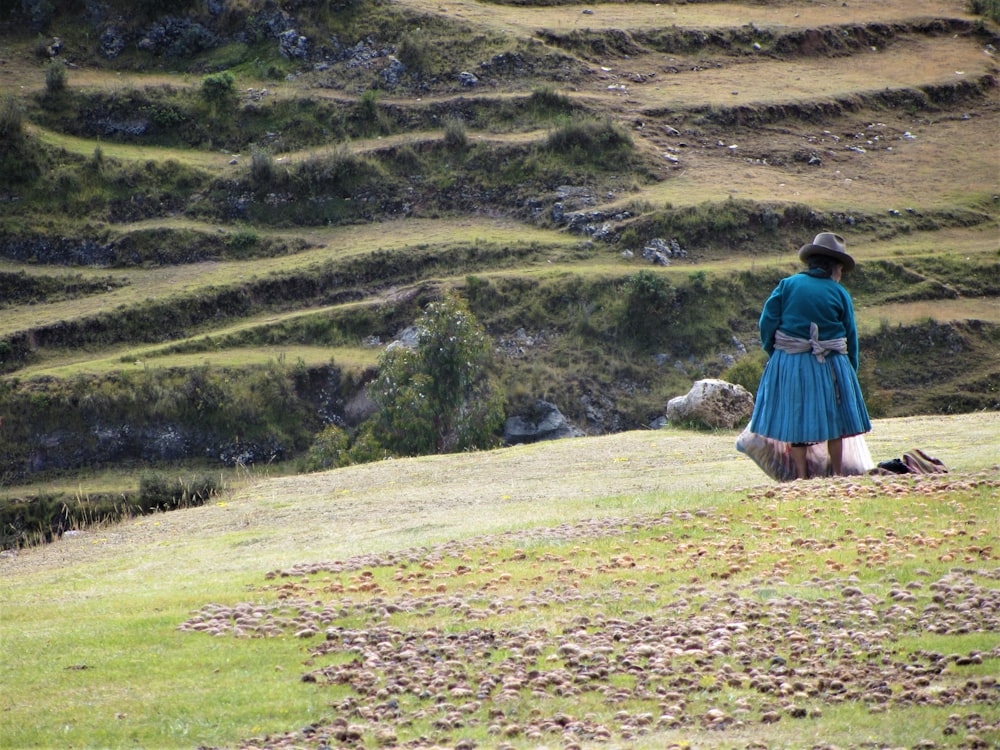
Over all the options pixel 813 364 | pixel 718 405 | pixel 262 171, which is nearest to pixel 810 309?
pixel 813 364

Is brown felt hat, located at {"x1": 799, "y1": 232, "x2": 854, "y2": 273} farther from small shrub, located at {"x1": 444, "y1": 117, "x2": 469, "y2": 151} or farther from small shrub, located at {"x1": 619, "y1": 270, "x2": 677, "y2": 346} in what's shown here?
small shrub, located at {"x1": 444, "y1": 117, "x2": 469, "y2": 151}

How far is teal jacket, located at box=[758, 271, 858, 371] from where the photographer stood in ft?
54.0

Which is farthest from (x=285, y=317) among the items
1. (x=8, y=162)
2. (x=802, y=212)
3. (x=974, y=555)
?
(x=974, y=555)

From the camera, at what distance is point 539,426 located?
49.3 meters

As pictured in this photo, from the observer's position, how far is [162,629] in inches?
464

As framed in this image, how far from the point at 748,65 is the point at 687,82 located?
551 centimetres

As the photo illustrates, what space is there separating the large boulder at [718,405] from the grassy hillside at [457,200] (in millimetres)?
17963

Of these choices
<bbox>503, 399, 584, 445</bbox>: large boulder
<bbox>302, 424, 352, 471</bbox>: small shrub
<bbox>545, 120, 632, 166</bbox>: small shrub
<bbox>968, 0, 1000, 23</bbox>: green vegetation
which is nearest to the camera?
<bbox>302, 424, 352, 471</bbox>: small shrub

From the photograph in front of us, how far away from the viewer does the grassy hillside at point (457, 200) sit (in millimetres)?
51469

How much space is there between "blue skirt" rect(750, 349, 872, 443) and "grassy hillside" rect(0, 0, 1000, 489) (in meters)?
30.1

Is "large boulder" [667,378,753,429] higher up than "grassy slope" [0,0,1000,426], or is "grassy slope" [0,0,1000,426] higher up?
"grassy slope" [0,0,1000,426]

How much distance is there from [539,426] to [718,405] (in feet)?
67.8

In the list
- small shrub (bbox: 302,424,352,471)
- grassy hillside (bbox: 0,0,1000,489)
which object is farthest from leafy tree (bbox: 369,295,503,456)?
grassy hillside (bbox: 0,0,1000,489)

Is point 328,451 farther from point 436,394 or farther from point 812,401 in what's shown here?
point 812,401
